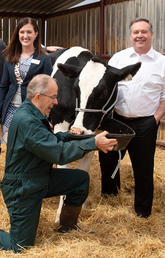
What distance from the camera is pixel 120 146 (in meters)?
2.84

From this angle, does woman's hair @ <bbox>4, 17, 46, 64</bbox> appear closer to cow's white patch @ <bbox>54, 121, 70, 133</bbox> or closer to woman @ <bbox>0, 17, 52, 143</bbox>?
woman @ <bbox>0, 17, 52, 143</bbox>

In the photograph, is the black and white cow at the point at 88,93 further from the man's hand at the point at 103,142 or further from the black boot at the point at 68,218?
the black boot at the point at 68,218

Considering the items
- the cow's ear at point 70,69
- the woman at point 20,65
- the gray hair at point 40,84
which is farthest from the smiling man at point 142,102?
the gray hair at point 40,84

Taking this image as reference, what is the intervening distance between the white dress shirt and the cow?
93 mm

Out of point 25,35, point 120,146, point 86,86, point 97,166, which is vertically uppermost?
point 25,35

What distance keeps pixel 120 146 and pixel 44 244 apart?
3.11 ft

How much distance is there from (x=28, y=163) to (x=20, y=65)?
141 centimetres

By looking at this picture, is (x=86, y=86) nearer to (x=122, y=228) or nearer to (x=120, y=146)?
(x=120, y=146)

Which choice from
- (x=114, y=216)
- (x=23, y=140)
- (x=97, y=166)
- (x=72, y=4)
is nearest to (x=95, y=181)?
(x=97, y=166)

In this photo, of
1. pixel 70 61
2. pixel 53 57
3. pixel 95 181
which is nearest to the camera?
pixel 70 61

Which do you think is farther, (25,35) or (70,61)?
(70,61)

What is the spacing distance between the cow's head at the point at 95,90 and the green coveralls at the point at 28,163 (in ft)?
1.66

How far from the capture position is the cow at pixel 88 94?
329 centimetres

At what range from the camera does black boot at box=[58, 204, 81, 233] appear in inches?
124
